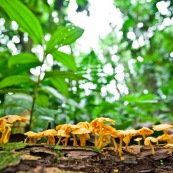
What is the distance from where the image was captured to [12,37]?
3.96 metres

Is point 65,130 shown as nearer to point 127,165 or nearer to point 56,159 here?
point 56,159

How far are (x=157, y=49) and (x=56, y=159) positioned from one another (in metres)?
6.89

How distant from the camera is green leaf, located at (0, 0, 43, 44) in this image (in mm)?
1947

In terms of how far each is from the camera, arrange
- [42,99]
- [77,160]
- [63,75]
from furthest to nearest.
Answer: [42,99], [63,75], [77,160]

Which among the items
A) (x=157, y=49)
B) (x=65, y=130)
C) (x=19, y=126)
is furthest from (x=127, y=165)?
(x=157, y=49)

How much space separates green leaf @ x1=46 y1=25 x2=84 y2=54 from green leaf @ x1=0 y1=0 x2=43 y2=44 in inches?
6.3

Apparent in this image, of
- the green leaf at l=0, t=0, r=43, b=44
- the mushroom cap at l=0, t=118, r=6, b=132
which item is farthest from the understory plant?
the mushroom cap at l=0, t=118, r=6, b=132

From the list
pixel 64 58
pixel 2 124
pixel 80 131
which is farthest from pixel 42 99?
pixel 80 131

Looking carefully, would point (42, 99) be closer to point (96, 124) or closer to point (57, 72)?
point (57, 72)

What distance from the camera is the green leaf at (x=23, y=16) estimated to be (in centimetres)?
195

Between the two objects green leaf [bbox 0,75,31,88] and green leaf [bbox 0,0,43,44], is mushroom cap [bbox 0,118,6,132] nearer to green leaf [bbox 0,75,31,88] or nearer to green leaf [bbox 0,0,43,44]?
green leaf [bbox 0,75,31,88]

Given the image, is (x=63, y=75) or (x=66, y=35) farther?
(x=63, y=75)

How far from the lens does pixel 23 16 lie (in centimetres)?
201

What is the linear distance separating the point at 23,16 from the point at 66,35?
1.28 feet
